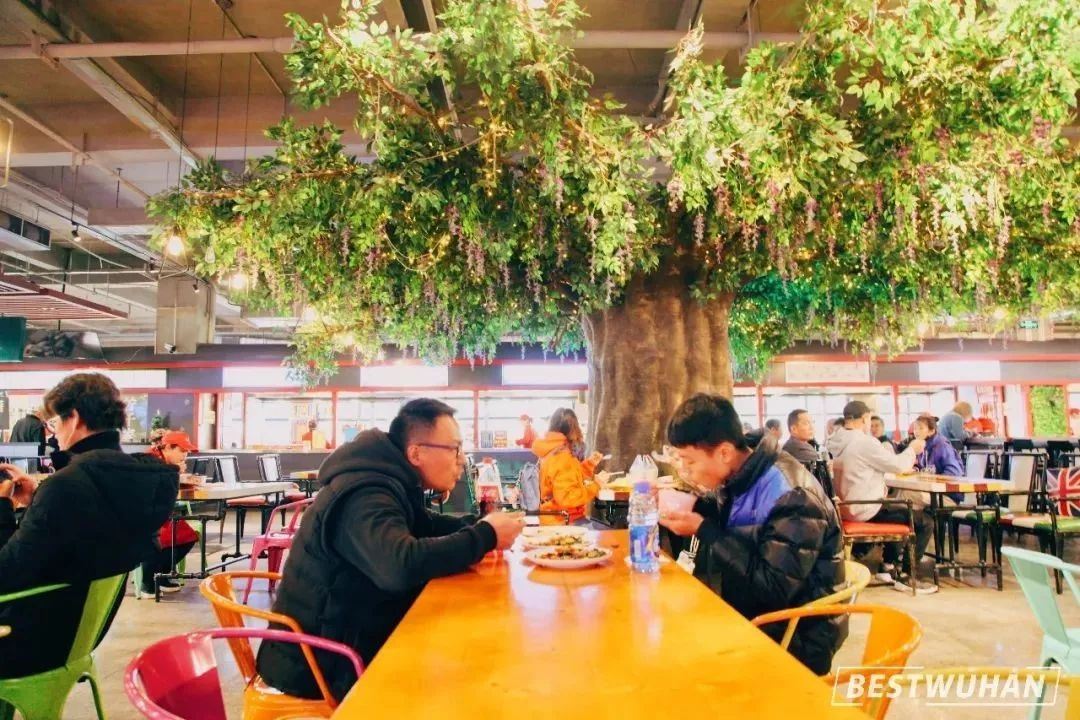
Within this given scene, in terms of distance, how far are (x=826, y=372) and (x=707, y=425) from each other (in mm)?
12725

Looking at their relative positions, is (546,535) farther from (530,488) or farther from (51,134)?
(51,134)

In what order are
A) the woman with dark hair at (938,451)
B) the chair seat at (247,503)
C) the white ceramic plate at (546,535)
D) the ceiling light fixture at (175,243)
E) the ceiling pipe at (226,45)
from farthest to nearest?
the chair seat at (247,503) → the woman with dark hair at (938,451) → the ceiling pipe at (226,45) → the ceiling light fixture at (175,243) → the white ceramic plate at (546,535)

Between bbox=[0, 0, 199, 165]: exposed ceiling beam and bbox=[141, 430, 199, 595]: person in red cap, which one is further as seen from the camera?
bbox=[141, 430, 199, 595]: person in red cap

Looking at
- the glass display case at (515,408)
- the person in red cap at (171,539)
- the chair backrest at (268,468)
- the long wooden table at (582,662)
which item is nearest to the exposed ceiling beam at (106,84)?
the person in red cap at (171,539)

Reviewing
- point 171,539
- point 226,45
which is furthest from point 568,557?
point 226,45

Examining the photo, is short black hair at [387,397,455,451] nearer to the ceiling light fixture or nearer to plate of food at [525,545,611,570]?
plate of food at [525,545,611,570]

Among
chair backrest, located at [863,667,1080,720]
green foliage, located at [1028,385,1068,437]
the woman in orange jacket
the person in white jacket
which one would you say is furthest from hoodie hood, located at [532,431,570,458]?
green foliage, located at [1028,385,1068,437]

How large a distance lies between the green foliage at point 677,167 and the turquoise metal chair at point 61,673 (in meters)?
2.62

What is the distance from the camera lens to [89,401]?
114 inches

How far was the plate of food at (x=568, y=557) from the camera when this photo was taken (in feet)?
7.08

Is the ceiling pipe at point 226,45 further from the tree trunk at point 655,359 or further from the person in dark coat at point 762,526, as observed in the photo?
the person in dark coat at point 762,526

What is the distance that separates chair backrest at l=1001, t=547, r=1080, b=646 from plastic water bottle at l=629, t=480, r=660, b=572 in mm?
1368

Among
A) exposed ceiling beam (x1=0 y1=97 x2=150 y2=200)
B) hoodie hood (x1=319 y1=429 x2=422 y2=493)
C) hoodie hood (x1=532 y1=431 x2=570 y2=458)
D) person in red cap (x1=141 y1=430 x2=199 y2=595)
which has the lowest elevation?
person in red cap (x1=141 y1=430 x2=199 y2=595)

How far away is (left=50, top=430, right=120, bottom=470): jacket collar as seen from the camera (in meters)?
2.83
